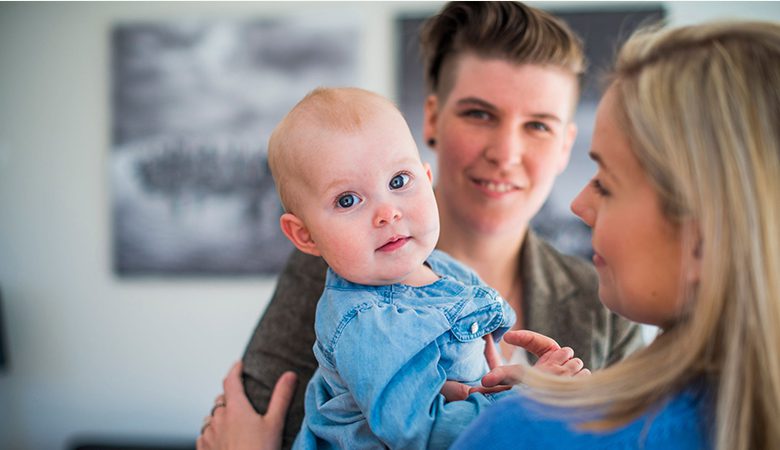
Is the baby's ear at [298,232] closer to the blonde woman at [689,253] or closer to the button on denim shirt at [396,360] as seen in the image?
the button on denim shirt at [396,360]

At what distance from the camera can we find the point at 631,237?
71 centimetres

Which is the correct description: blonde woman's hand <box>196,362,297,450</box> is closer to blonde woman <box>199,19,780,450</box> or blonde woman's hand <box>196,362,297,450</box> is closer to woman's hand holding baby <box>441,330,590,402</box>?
woman's hand holding baby <box>441,330,590,402</box>

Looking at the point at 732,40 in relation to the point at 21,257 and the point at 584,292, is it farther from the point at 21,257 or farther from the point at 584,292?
the point at 21,257

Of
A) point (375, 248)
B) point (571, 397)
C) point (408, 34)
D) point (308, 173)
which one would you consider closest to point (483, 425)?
point (571, 397)

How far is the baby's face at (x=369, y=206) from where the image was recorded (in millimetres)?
931

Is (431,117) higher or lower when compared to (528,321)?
higher

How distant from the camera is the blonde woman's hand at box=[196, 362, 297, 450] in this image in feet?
4.04

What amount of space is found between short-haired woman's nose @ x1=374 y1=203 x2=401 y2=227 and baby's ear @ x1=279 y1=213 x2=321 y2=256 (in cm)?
13

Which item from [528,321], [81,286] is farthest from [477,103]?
[81,286]

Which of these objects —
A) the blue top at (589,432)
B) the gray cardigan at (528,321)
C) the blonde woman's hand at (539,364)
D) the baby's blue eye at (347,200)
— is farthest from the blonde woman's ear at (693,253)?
the gray cardigan at (528,321)

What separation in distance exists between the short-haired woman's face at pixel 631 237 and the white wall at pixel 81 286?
2912mm

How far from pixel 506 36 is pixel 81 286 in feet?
9.93

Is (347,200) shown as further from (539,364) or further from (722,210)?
(722,210)

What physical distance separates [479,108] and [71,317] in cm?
303
